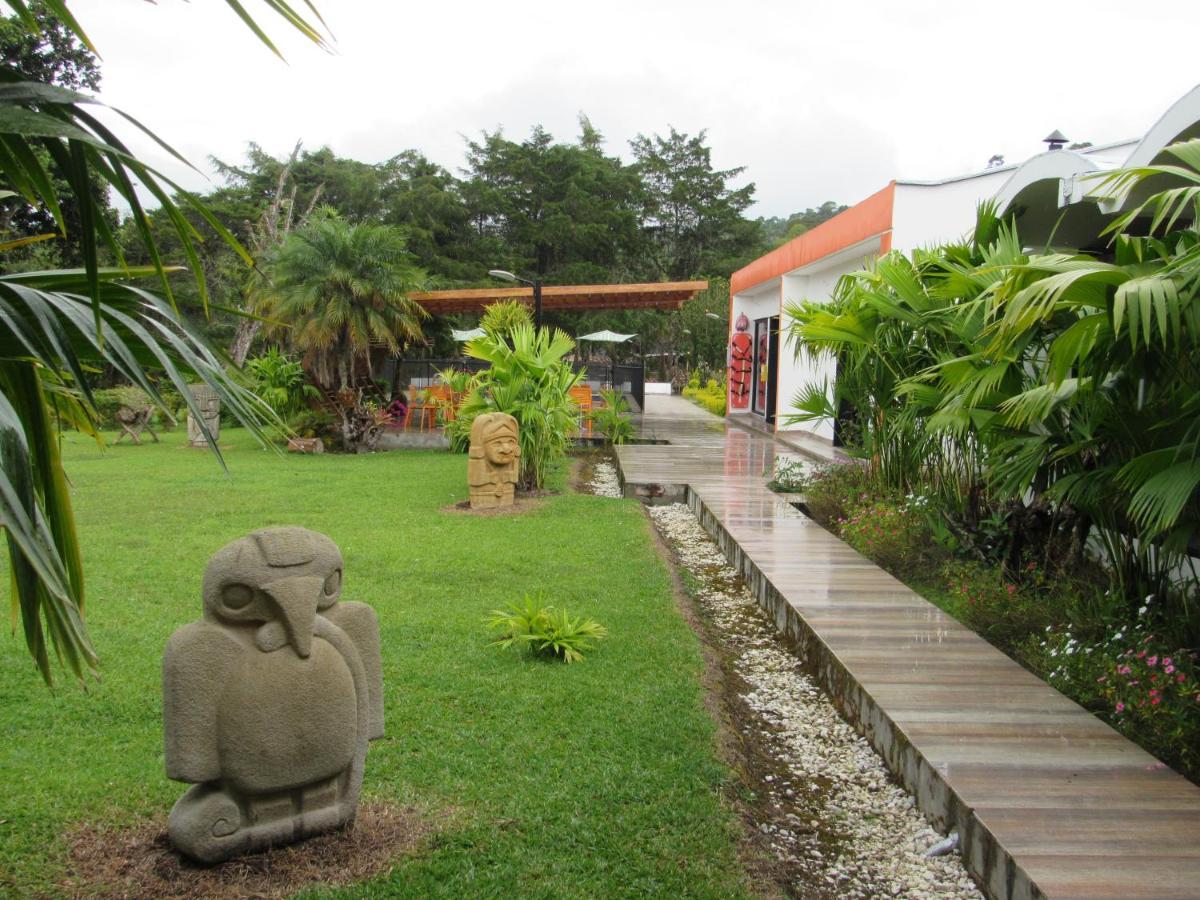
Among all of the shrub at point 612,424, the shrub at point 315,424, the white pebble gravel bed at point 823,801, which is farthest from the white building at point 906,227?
the shrub at point 315,424

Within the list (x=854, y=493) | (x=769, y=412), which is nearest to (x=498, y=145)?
(x=769, y=412)

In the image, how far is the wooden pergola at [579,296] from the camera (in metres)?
20.3

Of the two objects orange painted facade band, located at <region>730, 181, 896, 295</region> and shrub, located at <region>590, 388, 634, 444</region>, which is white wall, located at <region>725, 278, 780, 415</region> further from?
shrub, located at <region>590, 388, 634, 444</region>

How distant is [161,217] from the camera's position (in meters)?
27.0

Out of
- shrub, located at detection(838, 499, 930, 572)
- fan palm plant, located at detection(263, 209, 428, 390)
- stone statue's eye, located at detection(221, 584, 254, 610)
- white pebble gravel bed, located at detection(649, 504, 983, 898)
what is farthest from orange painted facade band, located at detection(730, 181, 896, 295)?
stone statue's eye, located at detection(221, 584, 254, 610)

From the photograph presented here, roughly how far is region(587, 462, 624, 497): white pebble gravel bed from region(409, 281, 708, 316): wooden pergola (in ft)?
22.1

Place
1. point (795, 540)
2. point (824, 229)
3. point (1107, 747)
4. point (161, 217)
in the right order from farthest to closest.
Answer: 1. point (161, 217)
2. point (824, 229)
3. point (795, 540)
4. point (1107, 747)

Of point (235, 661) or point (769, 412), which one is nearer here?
point (235, 661)

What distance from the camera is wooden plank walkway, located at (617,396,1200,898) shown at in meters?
2.80

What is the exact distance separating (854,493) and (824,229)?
293 inches

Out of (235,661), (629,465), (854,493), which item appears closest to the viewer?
(235,661)

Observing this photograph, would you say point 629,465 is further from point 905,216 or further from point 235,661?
point 235,661

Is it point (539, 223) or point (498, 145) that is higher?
point (498, 145)

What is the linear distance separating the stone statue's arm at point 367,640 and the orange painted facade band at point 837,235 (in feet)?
33.2
